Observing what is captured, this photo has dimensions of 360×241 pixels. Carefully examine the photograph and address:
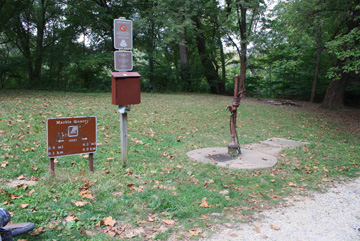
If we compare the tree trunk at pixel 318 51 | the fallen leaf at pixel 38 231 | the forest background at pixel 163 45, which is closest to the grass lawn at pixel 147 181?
the fallen leaf at pixel 38 231

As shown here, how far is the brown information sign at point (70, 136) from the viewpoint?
405 cm

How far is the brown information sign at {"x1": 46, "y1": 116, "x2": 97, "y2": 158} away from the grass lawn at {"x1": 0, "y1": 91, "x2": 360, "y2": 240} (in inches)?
16.6

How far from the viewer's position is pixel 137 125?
872 cm

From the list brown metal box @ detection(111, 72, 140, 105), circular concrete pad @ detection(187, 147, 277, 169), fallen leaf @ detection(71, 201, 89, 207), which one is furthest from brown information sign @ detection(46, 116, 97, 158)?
circular concrete pad @ detection(187, 147, 277, 169)

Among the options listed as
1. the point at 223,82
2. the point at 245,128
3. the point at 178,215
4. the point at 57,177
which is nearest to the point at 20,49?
the point at 223,82

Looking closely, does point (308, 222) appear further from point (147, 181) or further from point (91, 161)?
point (91, 161)

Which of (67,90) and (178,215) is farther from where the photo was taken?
(67,90)

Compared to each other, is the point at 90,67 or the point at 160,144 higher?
the point at 90,67

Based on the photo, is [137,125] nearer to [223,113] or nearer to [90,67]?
[223,113]

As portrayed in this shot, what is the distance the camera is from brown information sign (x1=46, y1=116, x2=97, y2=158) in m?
4.05

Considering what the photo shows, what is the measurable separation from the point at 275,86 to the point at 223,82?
162 inches

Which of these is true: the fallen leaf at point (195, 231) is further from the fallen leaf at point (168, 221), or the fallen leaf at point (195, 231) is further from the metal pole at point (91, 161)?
the metal pole at point (91, 161)

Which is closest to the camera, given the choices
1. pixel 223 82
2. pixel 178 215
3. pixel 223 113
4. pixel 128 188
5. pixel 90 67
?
pixel 178 215

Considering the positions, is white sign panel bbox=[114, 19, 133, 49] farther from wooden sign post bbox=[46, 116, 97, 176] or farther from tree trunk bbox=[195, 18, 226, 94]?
tree trunk bbox=[195, 18, 226, 94]
